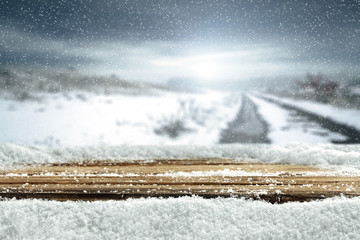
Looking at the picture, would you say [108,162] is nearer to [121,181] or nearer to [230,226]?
[121,181]

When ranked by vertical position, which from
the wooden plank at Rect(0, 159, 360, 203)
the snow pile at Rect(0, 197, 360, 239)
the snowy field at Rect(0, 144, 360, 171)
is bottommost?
the snow pile at Rect(0, 197, 360, 239)

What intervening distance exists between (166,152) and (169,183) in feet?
2.41

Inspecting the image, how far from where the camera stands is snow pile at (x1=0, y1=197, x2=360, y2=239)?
2.59ft

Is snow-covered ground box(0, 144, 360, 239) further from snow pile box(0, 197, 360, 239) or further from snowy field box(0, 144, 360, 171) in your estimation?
snowy field box(0, 144, 360, 171)

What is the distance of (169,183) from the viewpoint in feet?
3.38

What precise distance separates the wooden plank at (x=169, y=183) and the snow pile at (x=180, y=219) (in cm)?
5

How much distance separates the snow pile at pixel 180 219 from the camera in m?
0.79

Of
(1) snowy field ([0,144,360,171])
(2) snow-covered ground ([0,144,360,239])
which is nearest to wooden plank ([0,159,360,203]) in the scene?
(2) snow-covered ground ([0,144,360,239])

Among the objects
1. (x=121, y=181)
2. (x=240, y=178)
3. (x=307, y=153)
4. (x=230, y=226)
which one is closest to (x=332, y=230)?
(x=230, y=226)

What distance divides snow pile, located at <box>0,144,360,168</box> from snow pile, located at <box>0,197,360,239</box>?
29.4 inches

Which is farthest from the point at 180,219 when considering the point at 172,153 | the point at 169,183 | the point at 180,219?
the point at 172,153

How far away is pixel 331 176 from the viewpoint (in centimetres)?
118

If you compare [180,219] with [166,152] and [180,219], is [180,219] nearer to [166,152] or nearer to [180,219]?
[180,219]

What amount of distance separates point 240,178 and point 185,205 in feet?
0.98
